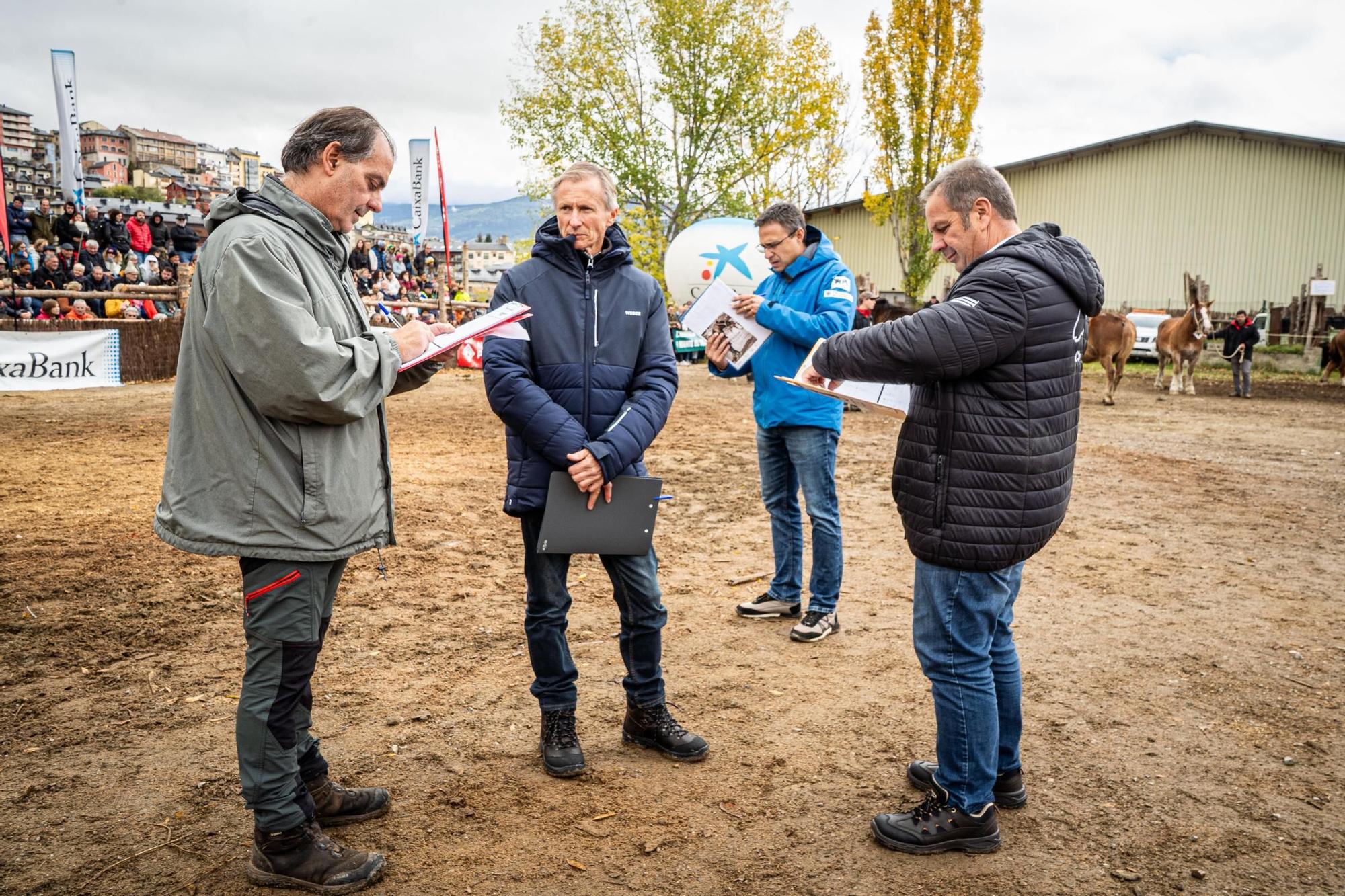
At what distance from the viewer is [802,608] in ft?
16.9

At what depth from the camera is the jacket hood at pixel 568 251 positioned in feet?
10.6

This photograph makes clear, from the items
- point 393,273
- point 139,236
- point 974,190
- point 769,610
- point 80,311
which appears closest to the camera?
point 974,190

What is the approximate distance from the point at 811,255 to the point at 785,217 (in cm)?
23

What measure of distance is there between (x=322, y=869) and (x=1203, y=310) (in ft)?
60.3

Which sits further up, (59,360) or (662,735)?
(59,360)

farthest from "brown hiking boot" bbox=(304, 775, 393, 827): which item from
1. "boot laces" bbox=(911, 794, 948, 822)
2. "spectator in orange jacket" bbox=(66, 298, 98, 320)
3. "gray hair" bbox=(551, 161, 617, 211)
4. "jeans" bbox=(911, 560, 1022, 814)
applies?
"spectator in orange jacket" bbox=(66, 298, 98, 320)

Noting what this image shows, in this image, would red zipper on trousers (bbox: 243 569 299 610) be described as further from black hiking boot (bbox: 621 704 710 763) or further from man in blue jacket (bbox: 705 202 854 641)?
man in blue jacket (bbox: 705 202 854 641)

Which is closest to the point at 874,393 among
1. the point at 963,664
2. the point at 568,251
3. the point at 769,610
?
the point at 963,664

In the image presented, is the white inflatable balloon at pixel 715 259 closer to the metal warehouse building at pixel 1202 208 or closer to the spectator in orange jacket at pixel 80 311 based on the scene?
the spectator in orange jacket at pixel 80 311

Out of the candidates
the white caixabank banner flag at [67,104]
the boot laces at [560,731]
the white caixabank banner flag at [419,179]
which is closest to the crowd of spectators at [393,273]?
the white caixabank banner flag at [419,179]

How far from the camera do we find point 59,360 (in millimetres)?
12492

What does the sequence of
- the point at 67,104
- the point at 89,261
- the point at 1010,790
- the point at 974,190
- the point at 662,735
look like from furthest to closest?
the point at 89,261 < the point at 67,104 < the point at 662,735 < the point at 1010,790 < the point at 974,190

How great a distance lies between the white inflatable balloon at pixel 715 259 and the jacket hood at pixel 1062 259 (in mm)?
9003

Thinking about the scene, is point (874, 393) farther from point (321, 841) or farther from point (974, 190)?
point (321, 841)
